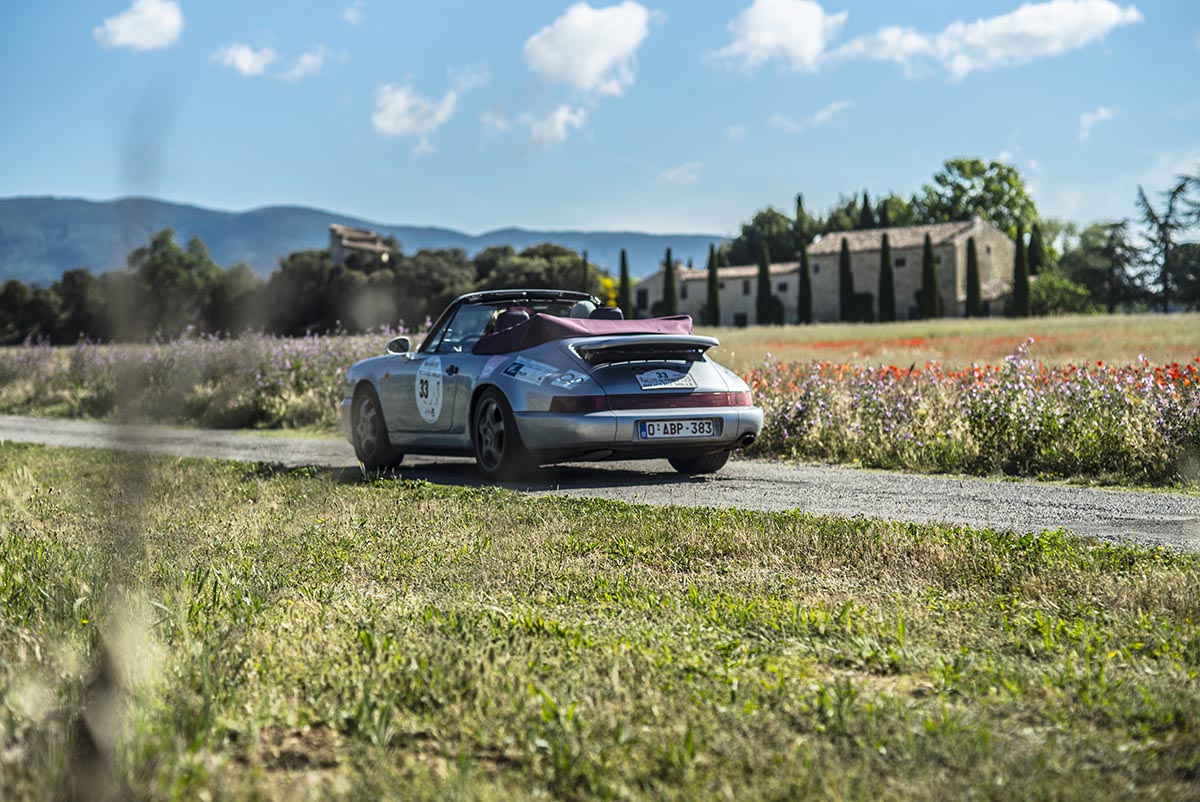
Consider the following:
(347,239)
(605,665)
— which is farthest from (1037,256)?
(605,665)

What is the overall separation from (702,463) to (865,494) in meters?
2.03

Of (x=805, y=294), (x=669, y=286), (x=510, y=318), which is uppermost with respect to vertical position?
(x=669, y=286)

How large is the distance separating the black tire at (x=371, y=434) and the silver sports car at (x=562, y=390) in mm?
296

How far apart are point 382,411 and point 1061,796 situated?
876 centimetres

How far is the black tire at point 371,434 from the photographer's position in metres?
10.8

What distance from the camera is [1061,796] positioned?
104 inches

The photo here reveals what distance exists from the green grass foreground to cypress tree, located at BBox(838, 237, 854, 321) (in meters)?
78.3

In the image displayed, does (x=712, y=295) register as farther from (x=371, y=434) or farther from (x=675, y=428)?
(x=675, y=428)

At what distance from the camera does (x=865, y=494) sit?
26.7 ft

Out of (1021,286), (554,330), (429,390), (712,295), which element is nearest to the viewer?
(554,330)

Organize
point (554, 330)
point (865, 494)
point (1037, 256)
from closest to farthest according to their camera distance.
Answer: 1. point (865, 494)
2. point (554, 330)
3. point (1037, 256)

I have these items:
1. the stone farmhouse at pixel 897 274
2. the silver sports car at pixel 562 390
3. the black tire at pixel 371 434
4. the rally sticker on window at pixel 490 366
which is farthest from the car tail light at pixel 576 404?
the stone farmhouse at pixel 897 274

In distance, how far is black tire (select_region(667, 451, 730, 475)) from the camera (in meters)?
9.88

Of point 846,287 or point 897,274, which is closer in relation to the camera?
point 846,287
